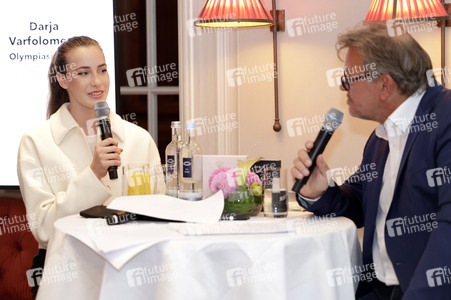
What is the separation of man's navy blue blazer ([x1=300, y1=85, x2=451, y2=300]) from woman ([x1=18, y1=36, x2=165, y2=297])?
0.85m

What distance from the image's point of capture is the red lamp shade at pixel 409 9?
2.89 m

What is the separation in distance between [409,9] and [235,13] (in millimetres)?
767

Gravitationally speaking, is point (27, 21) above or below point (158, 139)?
above

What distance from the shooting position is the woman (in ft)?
7.65

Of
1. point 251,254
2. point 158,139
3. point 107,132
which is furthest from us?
point 158,139

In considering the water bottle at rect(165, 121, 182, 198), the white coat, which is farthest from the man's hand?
the white coat

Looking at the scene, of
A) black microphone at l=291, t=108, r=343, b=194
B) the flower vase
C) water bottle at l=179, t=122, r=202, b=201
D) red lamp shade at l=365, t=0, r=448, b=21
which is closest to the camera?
black microphone at l=291, t=108, r=343, b=194

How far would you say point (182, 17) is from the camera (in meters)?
3.81

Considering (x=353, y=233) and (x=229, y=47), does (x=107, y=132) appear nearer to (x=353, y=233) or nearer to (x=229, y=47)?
(x=353, y=233)

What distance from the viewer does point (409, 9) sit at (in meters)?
2.90

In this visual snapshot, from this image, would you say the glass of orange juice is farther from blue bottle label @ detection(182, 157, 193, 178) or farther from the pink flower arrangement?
the pink flower arrangement

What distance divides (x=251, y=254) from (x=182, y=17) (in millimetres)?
2347

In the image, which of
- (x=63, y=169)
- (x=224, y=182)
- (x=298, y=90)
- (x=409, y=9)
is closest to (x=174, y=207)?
(x=224, y=182)

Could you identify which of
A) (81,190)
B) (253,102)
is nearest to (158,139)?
(253,102)
